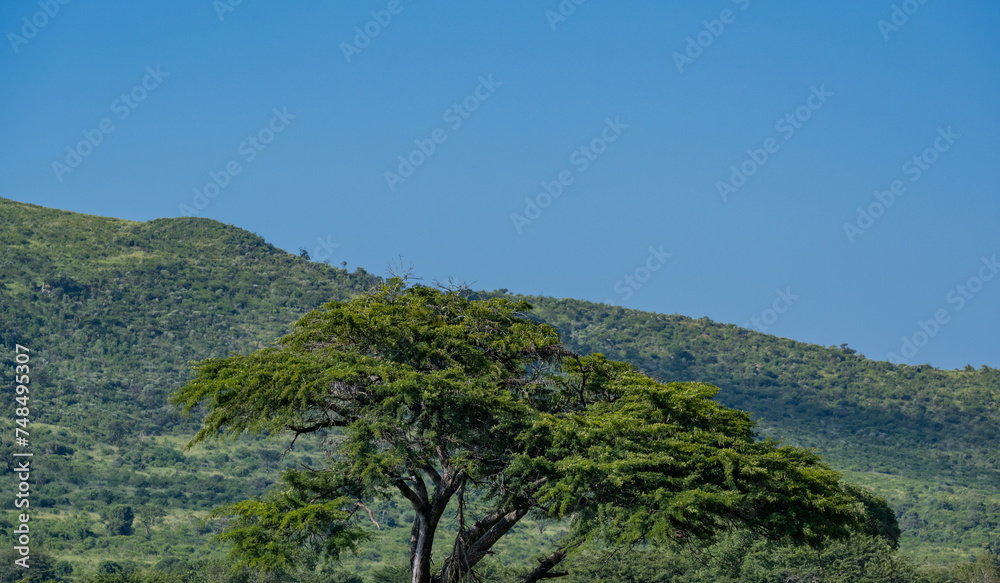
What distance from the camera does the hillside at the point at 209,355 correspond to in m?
82.1

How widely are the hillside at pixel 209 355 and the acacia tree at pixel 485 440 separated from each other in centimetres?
4686

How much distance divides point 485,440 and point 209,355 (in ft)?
296

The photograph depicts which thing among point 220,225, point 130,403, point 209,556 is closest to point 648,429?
point 209,556

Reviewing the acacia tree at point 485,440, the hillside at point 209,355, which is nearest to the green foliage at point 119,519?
the hillside at point 209,355

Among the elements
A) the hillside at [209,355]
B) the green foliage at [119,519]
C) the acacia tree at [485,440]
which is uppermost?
the hillside at [209,355]

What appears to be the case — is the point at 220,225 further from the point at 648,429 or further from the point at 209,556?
the point at 648,429

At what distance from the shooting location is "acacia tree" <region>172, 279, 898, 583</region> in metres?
18.1

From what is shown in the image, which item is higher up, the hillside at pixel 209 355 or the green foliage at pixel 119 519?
→ the hillside at pixel 209 355

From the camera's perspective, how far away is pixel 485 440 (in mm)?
20266

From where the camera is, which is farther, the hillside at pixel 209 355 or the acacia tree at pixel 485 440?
the hillside at pixel 209 355

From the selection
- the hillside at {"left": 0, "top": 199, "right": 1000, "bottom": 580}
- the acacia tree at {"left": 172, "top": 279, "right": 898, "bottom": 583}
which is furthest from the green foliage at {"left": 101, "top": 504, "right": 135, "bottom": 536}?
the acacia tree at {"left": 172, "top": 279, "right": 898, "bottom": 583}

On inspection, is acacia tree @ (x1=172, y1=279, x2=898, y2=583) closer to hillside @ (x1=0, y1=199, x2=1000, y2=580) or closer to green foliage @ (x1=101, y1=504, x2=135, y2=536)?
hillside @ (x1=0, y1=199, x2=1000, y2=580)

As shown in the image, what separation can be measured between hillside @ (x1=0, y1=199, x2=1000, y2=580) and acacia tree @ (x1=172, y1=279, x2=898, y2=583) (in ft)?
154

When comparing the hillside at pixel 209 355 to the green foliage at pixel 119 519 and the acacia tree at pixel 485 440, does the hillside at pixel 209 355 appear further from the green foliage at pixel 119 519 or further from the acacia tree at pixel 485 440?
the acacia tree at pixel 485 440
